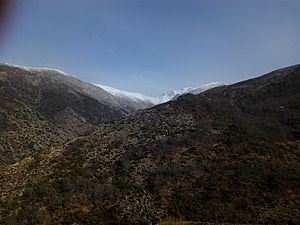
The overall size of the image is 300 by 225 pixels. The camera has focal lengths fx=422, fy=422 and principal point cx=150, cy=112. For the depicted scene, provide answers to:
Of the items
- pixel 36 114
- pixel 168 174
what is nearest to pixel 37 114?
pixel 36 114

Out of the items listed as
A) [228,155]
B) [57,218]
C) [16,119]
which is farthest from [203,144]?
[16,119]

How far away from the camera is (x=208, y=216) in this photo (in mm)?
30969

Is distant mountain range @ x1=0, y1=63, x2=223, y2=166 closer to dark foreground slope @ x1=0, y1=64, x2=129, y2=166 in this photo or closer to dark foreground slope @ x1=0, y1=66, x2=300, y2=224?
dark foreground slope @ x1=0, y1=64, x2=129, y2=166

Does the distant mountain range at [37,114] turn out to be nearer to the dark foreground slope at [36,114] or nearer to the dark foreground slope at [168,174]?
the dark foreground slope at [36,114]

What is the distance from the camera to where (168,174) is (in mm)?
38594

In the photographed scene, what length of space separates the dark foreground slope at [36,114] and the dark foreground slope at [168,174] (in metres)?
26.9

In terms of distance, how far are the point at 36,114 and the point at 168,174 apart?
74181 mm

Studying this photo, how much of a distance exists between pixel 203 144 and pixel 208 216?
14338mm

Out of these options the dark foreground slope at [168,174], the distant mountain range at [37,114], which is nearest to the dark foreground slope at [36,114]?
the distant mountain range at [37,114]

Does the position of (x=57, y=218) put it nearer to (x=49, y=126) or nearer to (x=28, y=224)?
(x=28, y=224)

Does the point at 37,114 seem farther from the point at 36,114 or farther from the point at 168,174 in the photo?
the point at 168,174

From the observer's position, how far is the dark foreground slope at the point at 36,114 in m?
79.1

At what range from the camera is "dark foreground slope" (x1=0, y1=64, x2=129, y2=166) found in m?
79.1

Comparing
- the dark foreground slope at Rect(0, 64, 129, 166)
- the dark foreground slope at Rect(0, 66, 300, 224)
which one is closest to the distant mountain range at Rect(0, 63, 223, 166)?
the dark foreground slope at Rect(0, 64, 129, 166)
